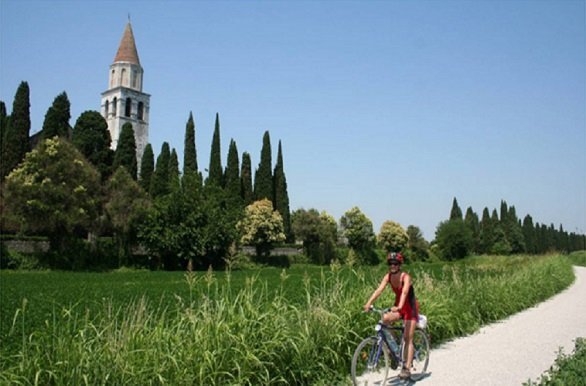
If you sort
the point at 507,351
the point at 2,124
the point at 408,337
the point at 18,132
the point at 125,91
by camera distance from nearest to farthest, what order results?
the point at 408,337
the point at 507,351
the point at 18,132
the point at 2,124
the point at 125,91

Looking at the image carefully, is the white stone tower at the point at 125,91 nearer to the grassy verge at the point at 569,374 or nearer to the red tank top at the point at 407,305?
the red tank top at the point at 407,305

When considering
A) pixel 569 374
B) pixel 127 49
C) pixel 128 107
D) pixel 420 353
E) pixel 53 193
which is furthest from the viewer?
pixel 128 107

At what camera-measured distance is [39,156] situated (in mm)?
29266

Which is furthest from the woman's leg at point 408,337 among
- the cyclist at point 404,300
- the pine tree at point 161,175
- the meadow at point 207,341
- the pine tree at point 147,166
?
the pine tree at point 147,166

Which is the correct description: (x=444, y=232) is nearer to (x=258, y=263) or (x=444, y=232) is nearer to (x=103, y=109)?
(x=258, y=263)

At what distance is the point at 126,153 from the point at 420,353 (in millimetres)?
44877

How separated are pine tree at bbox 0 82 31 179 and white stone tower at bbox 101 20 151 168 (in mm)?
19335

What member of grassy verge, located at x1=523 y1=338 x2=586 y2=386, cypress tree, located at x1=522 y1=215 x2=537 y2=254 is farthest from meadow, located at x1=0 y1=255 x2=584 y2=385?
cypress tree, located at x1=522 y1=215 x2=537 y2=254

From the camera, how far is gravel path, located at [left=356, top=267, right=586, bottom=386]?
6414 mm

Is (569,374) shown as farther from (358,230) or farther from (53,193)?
(358,230)

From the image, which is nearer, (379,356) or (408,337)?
(379,356)

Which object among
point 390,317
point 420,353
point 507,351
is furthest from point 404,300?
point 507,351

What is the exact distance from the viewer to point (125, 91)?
61.3 meters

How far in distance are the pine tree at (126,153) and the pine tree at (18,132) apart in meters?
8.07
